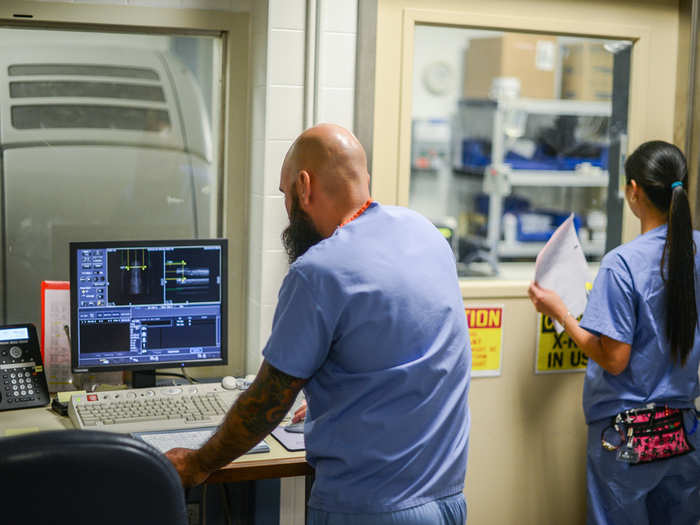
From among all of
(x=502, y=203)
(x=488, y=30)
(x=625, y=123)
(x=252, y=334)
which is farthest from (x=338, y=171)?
(x=502, y=203)

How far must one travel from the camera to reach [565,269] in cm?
Answer: 289

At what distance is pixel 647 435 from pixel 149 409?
1480mm

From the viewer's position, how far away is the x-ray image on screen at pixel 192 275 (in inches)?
102

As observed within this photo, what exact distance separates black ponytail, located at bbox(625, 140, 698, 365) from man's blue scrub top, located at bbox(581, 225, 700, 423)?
2cm

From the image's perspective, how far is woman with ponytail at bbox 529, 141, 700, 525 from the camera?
2.59 meters

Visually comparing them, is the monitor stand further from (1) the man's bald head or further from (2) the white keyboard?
(1) the man's bald head

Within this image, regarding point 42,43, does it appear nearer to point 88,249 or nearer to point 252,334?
point 88,249

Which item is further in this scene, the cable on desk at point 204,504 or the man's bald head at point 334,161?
the cable on desk at point 204,504

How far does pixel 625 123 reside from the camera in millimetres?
3234

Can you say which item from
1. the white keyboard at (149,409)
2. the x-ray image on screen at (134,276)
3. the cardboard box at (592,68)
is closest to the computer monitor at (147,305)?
the x-ray image on screen at (134,276)

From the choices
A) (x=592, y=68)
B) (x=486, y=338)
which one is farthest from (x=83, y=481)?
(x=592, y=68)

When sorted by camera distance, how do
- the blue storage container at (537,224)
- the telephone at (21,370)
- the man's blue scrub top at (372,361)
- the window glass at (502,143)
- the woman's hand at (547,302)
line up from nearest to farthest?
1. the man's blue scrub top at (372,361)
2. the telephone at (21,370)
3. the woman's hand at (547,302)
4. the window glass at (502,143)
5. the blue storage container at (537,224)

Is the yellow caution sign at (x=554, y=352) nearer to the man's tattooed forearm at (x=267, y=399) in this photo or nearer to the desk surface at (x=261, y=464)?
the desk surface at (x=261, y=464)

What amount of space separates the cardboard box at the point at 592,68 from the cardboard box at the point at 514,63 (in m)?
0.49
